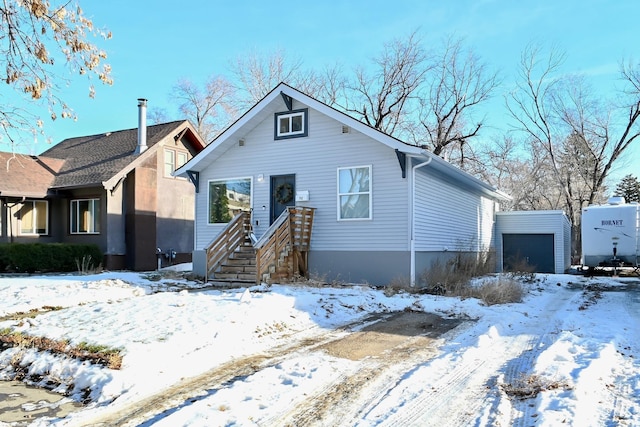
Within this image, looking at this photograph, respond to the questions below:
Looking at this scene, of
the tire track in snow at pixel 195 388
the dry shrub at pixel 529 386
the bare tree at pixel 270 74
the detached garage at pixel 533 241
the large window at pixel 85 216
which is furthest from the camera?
the bare tree at pixel 270 74

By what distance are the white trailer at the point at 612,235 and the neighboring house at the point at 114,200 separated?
16.6 m

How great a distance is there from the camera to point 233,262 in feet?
44.2

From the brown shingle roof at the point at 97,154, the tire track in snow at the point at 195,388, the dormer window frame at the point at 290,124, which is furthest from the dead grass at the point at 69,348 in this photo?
the brown shingle roof at the point at 97,154

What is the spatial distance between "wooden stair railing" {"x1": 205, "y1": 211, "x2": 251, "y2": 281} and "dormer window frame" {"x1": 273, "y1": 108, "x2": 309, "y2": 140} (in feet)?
8.63

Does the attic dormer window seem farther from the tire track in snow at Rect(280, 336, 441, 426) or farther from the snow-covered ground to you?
the tire track in snow at Rect(280, 336, 441, 426)

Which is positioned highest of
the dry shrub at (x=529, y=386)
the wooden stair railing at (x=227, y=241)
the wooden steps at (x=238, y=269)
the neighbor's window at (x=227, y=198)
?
the neighbor's window at (x=227, y=198)

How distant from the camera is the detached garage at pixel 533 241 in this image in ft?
65.9

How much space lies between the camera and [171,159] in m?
21.2

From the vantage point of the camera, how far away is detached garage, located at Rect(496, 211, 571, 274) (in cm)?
2009

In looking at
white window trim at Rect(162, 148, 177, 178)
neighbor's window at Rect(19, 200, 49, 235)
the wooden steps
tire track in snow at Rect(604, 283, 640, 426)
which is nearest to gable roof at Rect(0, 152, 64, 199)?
neighbor's window at Rect(19, 200, 49, 235)

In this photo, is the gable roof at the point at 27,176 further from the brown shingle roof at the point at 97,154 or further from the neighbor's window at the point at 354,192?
the neighbor's window at the point at 354,192

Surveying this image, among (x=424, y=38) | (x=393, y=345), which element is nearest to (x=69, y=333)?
(x=393, y=345)

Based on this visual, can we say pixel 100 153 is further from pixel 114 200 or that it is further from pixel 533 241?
pixel 533 241

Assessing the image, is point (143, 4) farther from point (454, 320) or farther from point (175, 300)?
point (454, 320)
